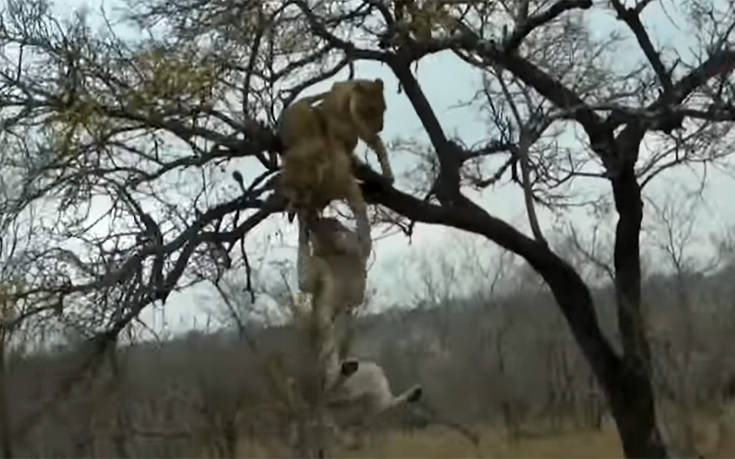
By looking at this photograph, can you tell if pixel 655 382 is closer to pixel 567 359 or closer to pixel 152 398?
pixel 152 398

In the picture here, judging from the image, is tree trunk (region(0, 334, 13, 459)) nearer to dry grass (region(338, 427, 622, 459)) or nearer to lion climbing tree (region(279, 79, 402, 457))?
dry grass (region(338, 427, 622, 459))

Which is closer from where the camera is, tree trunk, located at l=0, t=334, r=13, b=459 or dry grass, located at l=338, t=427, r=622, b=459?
tree trunk, located at l=0, t=334, r=13, b=459

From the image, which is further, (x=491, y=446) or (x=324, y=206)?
(x=491, y=446)

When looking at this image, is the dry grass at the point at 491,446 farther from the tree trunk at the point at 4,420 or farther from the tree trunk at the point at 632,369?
the tree trunk at the point at 4,420

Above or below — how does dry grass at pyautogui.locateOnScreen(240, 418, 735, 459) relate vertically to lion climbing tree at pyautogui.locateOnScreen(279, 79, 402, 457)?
below

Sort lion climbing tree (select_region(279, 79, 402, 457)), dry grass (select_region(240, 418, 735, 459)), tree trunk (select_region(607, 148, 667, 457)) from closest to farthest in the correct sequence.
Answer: lion climbing tree (select_region(279, 79, 402, 457)) < tree trunk (select_region(607, 148, 667, 457)) < dry grass (select_region(240, 418, 735, 459))

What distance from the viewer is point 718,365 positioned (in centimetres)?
1672

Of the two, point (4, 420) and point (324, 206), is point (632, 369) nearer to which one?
point (324, 206)

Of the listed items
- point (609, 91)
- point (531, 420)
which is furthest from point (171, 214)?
point (531, 420)

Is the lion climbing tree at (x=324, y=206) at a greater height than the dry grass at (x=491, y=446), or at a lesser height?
greater

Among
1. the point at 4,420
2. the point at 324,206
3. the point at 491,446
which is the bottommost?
the point at 491,446

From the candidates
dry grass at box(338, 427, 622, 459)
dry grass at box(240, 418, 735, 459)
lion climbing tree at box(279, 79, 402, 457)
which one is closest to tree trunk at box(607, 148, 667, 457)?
dry grass at box(240, 418, 735, 459)

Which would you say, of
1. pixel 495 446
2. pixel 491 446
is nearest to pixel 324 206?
pixel 491 446

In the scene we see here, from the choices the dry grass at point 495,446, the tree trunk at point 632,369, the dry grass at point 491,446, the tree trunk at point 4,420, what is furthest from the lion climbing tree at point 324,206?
the tree trunk at point 4,420
